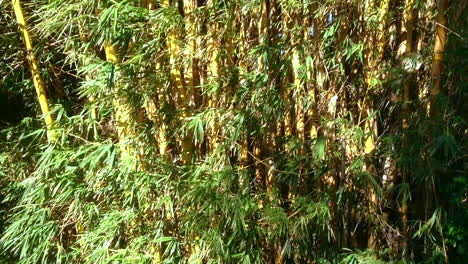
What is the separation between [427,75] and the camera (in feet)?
8.33

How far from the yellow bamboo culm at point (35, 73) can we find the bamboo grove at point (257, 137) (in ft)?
0.16

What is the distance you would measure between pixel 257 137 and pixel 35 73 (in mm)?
1323

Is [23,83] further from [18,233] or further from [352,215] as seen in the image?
[352,215]

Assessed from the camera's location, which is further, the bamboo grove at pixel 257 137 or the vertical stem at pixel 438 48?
the bamboo grove at pixel 257 137

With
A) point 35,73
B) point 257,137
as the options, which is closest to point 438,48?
point 257,137

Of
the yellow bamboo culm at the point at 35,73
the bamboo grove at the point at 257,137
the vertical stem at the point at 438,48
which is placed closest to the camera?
the vertical stem at the point at 438,48

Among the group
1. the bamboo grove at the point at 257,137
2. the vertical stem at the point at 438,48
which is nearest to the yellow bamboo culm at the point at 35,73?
the bamboo grove at the point at 257,137

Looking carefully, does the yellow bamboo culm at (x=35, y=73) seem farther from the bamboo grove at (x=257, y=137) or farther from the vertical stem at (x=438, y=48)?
the vertical stem at (x=438, y=48)

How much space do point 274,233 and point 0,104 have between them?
215 centimetres

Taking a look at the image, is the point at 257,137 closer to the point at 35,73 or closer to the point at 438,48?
the point at 438,48

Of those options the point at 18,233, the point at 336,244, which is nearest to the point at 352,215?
the point at 336,244

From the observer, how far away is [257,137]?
2.67 meters

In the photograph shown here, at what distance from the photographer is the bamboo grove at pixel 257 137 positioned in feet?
8.14

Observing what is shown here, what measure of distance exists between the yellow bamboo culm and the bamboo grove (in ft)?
0.16
